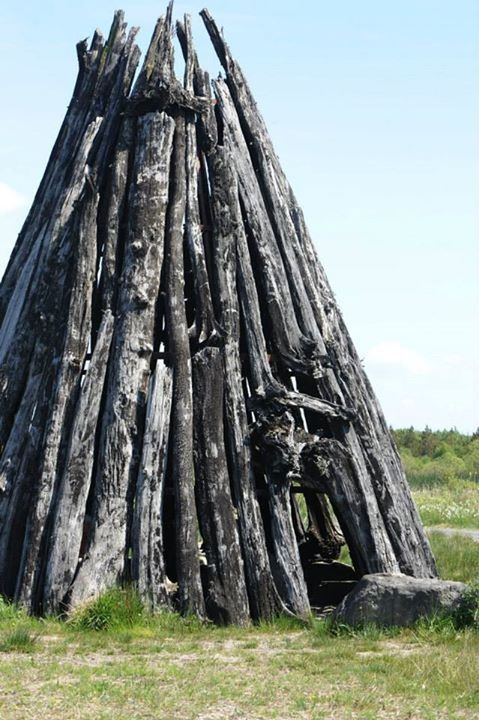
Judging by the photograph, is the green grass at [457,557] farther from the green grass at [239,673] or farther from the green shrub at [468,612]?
the green grass at [239,673]

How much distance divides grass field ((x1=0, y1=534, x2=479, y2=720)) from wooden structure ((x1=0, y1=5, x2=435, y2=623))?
1.97ft

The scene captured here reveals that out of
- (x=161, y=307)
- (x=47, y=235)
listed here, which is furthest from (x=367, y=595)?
(x=47, y=235)

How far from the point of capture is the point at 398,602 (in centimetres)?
941

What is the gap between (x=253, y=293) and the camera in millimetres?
11125

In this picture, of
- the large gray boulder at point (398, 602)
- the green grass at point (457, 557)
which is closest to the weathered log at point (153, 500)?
the large gray boulder at point (398, 602)

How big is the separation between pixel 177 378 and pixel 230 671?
325cm

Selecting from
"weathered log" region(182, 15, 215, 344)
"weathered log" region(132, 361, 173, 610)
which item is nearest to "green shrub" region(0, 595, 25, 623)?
"weathered log" region(132, 361, 173, 610)

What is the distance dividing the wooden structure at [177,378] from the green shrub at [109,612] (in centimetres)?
19

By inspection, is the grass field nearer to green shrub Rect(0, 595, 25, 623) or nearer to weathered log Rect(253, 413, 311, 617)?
green shrub Rect(0, 595, 25, 623)

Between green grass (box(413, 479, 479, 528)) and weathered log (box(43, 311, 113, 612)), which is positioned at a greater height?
green grass (box(413, 479, 479, 528))

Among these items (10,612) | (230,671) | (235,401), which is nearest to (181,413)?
(235,401)

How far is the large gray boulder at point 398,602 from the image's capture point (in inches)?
367

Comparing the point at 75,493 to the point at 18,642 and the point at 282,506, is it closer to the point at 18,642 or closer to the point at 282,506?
the point at 18,642

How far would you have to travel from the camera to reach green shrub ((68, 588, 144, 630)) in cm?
927
